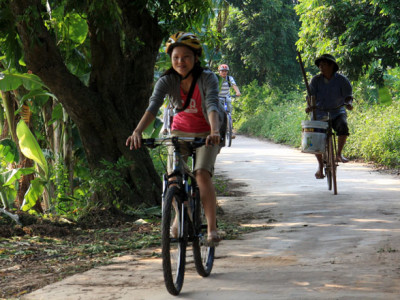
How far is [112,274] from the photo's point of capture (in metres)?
5.64

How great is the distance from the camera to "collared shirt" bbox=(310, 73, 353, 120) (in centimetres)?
1050

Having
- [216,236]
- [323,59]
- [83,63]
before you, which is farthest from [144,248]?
[323,59]

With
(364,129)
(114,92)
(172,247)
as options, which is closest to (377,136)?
(364,129)

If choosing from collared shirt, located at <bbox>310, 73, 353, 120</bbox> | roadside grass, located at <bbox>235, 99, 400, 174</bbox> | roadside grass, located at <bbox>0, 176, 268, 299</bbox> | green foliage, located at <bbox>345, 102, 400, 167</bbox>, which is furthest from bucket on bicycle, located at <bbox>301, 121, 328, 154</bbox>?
green foliage, located at <bbox>345, 102, 400, 167</bbox>

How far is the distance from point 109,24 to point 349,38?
9277 mm

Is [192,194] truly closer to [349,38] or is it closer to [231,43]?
[349,38]

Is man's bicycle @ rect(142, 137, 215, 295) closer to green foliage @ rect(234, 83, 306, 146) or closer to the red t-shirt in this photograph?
the red t-shirt

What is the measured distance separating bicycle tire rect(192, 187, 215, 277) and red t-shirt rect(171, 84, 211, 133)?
511 mm

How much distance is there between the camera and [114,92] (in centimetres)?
894

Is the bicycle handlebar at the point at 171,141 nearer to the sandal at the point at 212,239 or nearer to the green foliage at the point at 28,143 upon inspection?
the sandal at the point at 212,239

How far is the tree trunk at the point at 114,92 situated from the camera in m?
8.43

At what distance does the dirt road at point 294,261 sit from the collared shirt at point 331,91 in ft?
4.59

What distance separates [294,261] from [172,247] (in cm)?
138

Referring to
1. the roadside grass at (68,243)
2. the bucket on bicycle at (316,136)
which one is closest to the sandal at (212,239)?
the roadside grass at (68,243)
